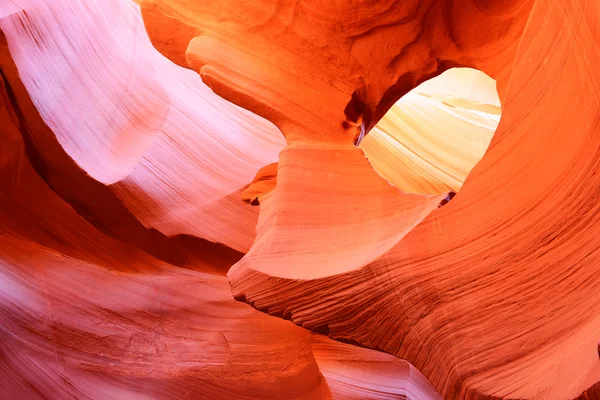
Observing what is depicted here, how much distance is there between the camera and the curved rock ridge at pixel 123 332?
368 cm

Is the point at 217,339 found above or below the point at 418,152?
below

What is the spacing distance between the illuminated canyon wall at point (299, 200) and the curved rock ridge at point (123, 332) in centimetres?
1

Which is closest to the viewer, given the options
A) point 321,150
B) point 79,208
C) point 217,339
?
point 321,150

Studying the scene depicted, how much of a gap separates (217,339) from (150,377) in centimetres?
45

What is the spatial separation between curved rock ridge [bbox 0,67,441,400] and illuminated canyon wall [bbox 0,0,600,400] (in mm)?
13

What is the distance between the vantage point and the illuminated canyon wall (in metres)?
2.27

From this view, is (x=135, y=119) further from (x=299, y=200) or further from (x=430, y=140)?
(x=430, y=140)

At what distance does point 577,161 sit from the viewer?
7.26ft

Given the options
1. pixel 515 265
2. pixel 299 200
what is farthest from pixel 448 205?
pixel 299 200

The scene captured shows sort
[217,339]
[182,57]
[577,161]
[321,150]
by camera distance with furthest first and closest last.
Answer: [217,339]
[182,57]
[321,150]
[577,161]

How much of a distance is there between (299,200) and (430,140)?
6.85 feet

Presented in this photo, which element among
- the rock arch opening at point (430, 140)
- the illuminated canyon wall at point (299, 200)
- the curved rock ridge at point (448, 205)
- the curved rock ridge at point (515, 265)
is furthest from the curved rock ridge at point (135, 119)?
the curved rock ridge at point (515, 265)

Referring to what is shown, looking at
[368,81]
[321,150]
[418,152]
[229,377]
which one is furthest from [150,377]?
[418,152]

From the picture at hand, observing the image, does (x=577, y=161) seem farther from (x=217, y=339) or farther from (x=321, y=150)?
(x=217, y=339)
